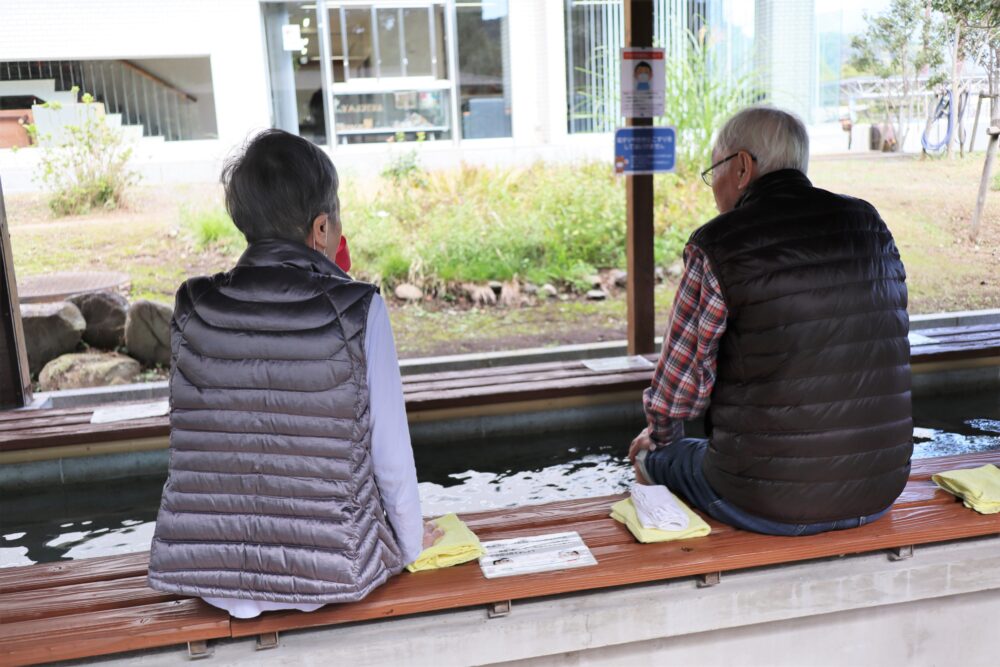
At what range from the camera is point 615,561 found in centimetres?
203

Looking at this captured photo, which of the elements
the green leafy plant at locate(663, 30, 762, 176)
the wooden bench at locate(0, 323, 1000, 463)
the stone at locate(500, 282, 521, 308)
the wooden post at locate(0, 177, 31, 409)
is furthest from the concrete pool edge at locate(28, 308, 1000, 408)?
the green leafy plant at locate(663, 30, 762, 176)

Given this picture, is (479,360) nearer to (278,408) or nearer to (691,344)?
(691,344)

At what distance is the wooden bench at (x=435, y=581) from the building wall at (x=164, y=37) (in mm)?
5826

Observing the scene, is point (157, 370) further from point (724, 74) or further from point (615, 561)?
point (724, 74)

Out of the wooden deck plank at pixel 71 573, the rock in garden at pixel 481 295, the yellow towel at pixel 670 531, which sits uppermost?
the yellow towel at pixel 670 531

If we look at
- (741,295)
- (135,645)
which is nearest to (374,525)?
(135,645)

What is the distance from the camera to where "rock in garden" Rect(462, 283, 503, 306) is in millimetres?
7414

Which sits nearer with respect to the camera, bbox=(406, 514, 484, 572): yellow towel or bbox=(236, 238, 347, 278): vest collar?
bbox=(236, 238, 347, 278): vest collar

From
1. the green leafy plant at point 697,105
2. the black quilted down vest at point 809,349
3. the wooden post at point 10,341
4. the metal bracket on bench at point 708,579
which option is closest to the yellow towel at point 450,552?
the metal bracket on bench at point 708,579

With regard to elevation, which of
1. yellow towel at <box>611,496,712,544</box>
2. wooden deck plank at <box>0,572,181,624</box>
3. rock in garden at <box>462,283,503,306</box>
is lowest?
rock in garden at <box>462,283,503,306</box>

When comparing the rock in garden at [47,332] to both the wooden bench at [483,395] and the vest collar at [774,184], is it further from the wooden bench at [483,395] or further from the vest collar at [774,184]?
the vest collar at [774,184]

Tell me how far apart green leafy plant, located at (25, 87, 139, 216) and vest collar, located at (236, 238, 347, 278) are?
683 centimetres

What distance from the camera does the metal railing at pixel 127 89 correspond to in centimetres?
739

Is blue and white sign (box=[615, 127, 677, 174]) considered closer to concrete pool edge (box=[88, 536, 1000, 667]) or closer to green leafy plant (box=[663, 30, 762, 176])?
concrete pool edge (box=[88, 536, 1000, 667])
